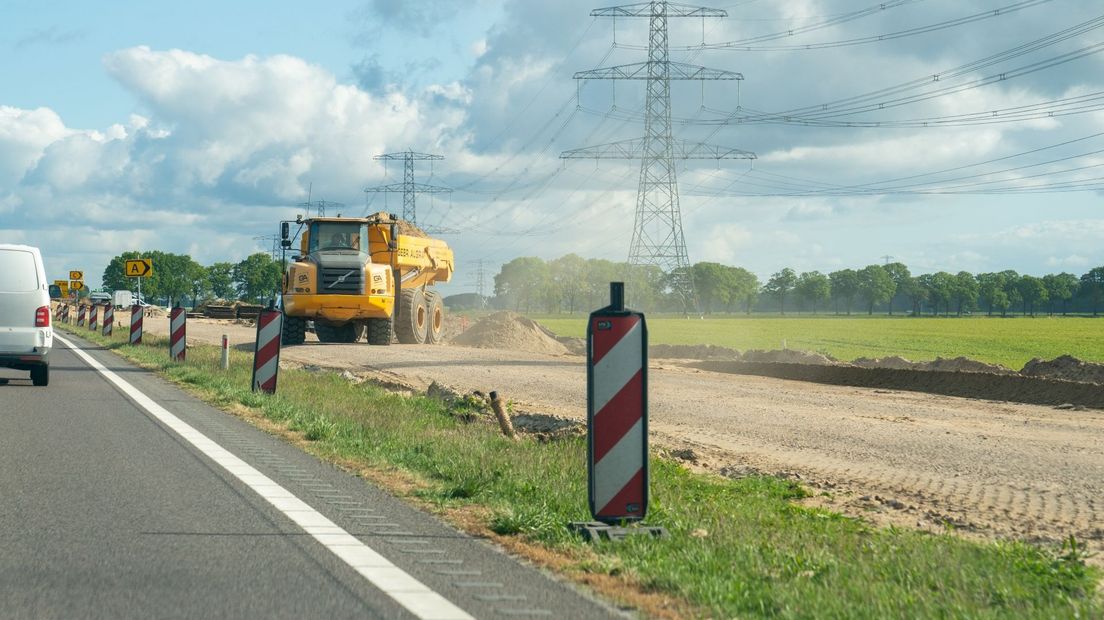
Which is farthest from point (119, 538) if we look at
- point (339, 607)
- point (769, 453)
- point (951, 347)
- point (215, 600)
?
point (951, 347)

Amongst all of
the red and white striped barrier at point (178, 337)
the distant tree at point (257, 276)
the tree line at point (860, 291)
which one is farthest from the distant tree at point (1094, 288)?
the red and white striped barrier at point (178, 337)

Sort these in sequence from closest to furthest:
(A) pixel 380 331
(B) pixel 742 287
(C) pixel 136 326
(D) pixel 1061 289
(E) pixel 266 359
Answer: (E) pixel 266 359
(C) pixel 136 326
(A) pixel 380 331
(B) pixel 742 287
(D) pixel 1061 289

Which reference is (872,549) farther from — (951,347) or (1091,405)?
(951,347)

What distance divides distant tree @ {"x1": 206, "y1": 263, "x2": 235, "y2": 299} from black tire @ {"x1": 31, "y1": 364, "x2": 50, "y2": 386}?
181 metres

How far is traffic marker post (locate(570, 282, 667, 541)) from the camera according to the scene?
6602mm

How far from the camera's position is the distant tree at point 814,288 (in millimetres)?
158000

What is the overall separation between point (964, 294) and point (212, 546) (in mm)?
147693

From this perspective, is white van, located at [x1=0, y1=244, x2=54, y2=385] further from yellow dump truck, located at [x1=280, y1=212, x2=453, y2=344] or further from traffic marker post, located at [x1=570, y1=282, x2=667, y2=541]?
traffic marker post, located at [x1=570, y1=282, x2=667, y2=541]

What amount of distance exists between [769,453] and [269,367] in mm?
7482

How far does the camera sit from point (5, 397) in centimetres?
1593

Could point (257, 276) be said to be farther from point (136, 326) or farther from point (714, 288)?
point (136, 326)

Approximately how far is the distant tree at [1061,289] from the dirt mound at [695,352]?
115260 millimetres

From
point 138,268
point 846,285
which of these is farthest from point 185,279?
point 138,268

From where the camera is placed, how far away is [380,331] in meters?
Result: 32.2
